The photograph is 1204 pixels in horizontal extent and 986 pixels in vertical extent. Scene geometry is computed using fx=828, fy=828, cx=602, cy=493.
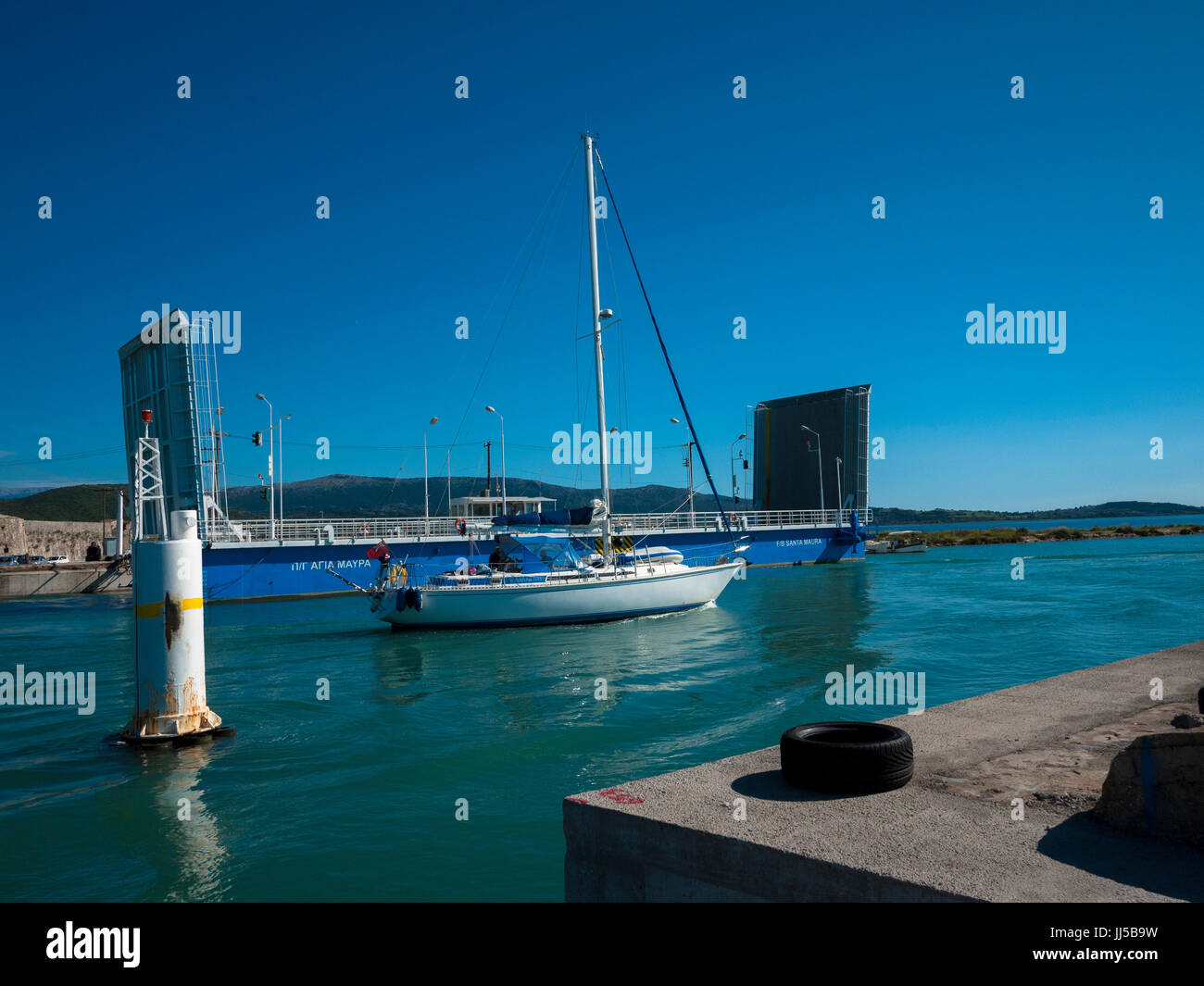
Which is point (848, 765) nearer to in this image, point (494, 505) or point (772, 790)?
point (772, 790)

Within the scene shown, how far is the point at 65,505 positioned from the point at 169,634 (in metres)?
180

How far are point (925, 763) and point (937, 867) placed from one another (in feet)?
5.73

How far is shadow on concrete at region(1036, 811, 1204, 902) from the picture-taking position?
3.21m

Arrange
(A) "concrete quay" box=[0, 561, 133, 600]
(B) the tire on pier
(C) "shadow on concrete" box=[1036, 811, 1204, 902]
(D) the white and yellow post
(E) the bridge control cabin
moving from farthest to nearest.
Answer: (E) the bridge control cabin < (A) "concrete quay" box=[0, 561, 133, 600] < (D) the white and yellow post < (B) the tire on pier < (C) "shadow on concrete" box=[1036, 811, 1204, 902]

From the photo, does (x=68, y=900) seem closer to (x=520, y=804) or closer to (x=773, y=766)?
(x=520, y=804)

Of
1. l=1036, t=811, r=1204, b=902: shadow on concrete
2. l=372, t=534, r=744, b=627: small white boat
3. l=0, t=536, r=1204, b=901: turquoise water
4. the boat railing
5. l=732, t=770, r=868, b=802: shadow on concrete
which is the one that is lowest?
l=0, t=536, r=1204, b=901: turquoise water

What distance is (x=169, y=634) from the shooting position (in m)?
9.21

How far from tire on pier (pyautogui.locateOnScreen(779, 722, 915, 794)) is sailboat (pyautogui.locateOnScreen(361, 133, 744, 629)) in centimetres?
1730

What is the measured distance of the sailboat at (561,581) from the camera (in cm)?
2169

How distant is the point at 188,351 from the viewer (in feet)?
109

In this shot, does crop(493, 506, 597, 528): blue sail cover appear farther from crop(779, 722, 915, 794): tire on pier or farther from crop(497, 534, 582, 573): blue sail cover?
crop(779, 722, 915, 794): tire on pier

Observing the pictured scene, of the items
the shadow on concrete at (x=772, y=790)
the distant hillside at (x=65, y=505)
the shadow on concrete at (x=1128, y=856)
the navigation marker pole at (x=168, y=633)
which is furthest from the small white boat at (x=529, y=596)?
the distant hillside at (x=65, y=505)

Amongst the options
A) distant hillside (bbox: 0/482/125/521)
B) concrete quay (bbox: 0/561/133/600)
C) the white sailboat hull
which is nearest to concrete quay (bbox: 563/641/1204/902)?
the white sailboat hull
